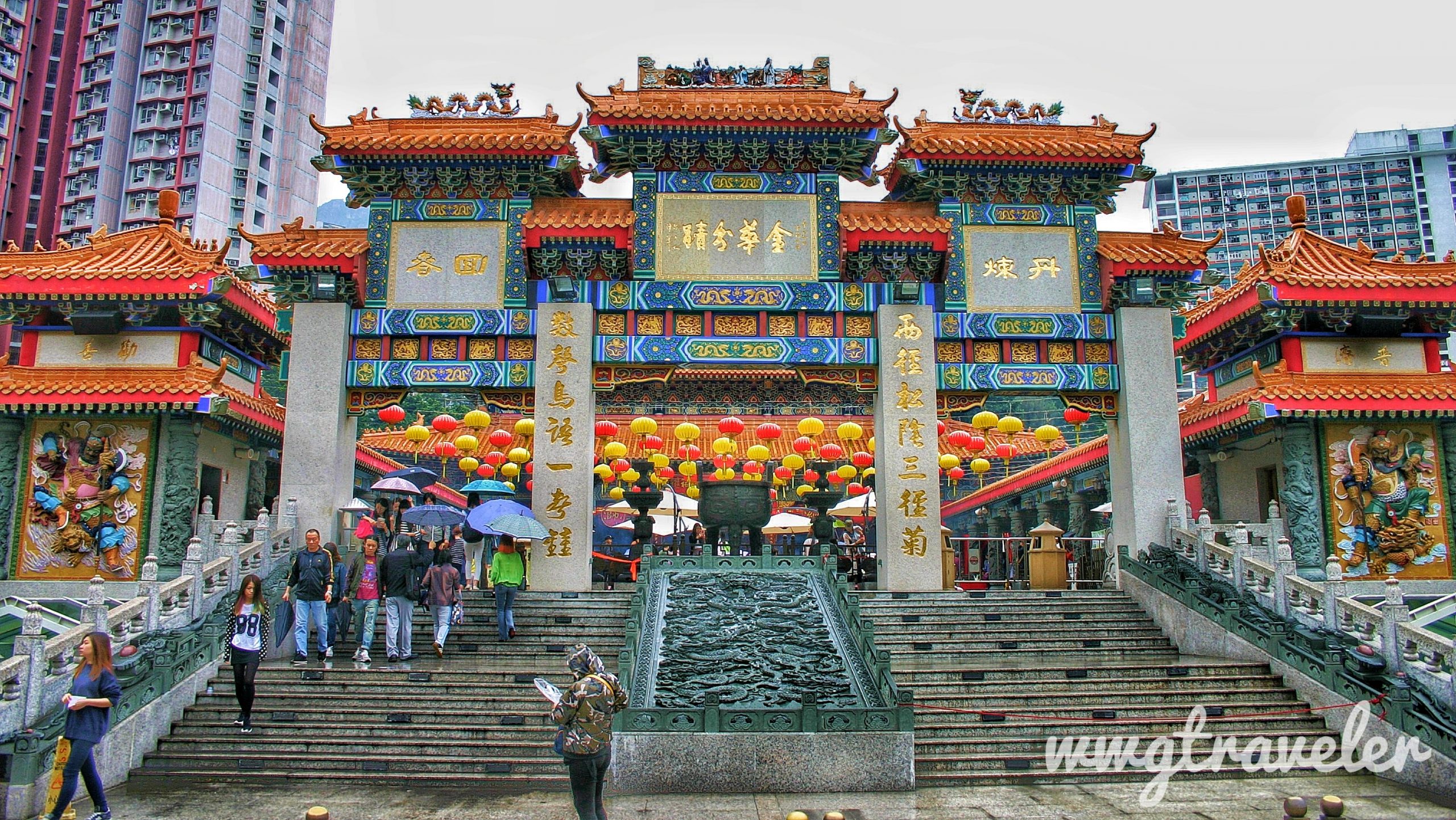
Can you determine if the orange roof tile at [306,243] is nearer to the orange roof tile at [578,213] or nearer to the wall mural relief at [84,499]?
the orange roof tile at [578,213]

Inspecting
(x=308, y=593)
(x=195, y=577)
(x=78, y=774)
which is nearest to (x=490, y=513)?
(x=308, y=593)

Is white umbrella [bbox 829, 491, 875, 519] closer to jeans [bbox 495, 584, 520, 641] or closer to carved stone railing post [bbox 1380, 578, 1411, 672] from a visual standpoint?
jeans [bbox 495, 584, 520, 641]

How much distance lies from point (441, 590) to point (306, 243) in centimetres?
701

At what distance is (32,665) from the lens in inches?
320

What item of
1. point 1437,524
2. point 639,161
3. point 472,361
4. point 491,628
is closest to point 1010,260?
point 639,161

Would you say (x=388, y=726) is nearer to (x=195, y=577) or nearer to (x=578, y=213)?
(x=195, y=577)

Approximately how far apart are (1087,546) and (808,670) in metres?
14.2

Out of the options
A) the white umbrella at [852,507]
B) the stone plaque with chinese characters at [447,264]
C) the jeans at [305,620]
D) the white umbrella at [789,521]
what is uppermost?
the stone plaque with chinese characters at [447,264]

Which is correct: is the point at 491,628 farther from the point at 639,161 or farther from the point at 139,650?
the point at 639,161

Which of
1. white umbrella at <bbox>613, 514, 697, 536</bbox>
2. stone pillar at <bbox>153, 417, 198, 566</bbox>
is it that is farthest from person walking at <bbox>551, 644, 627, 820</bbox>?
white umbrella at <bbox>613, 514, 697, 536</bbox>

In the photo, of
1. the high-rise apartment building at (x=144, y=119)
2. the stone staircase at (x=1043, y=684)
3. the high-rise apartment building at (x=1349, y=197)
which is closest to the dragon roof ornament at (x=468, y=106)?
the stone staircase at (x=1043, y=684)

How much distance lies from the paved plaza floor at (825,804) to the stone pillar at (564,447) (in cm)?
592

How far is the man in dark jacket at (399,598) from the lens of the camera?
10844mm

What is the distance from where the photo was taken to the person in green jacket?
463 inches
